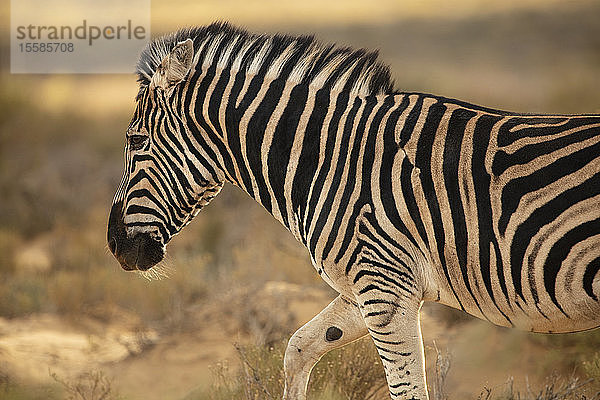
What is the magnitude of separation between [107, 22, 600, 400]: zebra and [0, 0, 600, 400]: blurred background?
516 millimetres

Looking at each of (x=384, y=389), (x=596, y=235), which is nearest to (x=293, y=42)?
(x=596, y=235)

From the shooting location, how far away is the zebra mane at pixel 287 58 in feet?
12.9

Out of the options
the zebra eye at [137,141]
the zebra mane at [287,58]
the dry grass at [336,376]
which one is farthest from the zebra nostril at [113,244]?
the dry grass at [336,376]

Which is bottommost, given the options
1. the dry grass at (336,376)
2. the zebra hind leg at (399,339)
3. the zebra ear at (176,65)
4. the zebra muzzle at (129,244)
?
the zebra hind leg at (399,339)

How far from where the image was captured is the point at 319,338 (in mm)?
4184

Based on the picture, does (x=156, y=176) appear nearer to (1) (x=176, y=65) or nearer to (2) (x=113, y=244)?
(2) (x=113, y=244)

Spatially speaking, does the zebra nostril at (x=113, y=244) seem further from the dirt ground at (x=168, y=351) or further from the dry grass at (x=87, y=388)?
the dirt ground at (x=168, y=351)

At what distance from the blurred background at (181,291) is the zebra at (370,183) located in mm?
516

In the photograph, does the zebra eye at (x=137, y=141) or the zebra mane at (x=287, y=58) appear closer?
the zebra mane at (x=287, y=58)

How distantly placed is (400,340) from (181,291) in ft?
19.0

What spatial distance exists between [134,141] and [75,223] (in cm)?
874

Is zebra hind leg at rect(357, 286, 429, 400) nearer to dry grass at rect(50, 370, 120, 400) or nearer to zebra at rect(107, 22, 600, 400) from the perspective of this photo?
zebra at rect(107, 22, 600, 400)

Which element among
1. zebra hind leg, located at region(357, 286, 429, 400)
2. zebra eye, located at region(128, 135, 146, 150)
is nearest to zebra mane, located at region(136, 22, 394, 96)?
zebra eye, located at region(128, 135, 146, 150)

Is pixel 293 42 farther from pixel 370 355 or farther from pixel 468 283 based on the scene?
pixel 370 355
